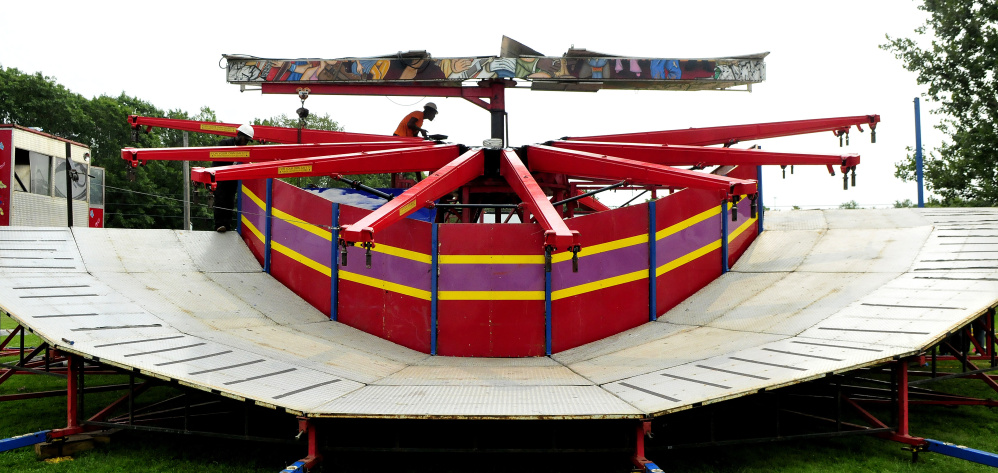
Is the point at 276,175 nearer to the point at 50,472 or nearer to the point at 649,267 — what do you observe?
the point at 50,472

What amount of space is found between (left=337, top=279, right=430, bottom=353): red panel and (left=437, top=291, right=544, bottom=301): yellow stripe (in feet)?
1.08

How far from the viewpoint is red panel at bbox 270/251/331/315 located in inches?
376

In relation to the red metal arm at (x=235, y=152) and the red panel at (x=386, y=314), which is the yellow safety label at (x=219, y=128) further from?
the red panel at (x=386, y=314)

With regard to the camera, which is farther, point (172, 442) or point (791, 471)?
point (172, 442)

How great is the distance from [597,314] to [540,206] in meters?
2.23

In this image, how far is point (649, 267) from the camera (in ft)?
31.3

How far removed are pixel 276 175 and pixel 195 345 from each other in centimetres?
262

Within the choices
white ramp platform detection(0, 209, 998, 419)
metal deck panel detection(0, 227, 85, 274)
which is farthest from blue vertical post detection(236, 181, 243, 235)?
metal deck panel detection(0, 227, 85, 274)

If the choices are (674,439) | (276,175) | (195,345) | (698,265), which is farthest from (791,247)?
(195,345)

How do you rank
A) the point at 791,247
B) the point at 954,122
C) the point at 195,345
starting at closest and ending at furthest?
1. the point at 195,345
2. the point at 791,247
3. the point at 954,122

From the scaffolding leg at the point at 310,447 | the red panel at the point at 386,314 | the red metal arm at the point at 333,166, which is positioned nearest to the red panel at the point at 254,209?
the red metal arm at the point at 333,166

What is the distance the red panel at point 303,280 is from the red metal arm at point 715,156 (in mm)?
5428

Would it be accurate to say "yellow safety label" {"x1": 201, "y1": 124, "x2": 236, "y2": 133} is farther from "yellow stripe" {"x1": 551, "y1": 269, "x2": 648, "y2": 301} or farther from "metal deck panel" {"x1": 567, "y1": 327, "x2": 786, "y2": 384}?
"metal deck panel" {"x1": 567, "y1": 327, "x2": 786, "y2": 384}

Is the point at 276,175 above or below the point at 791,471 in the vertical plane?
above
